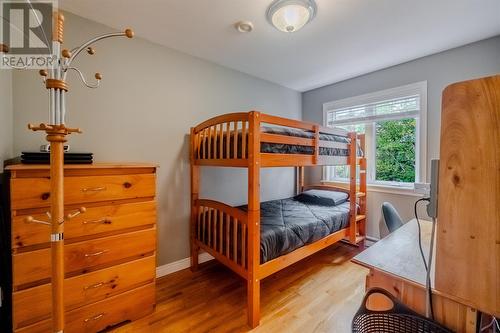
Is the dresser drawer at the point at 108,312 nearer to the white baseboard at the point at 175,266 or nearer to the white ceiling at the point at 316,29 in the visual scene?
the white baseboard at the point at 175,266

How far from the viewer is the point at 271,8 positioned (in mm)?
1649

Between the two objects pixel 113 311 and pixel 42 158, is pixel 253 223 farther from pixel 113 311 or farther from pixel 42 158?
pixel 42 158

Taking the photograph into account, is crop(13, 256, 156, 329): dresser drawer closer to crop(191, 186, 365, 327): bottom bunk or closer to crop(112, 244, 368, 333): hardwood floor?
crop(112, 244, 368, 333): hardwood floor

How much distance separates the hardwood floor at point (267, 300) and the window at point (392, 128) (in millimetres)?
1398

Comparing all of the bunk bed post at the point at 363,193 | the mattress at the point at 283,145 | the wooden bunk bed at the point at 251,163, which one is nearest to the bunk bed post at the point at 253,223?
the wooden bunk bed at the point at 251,163

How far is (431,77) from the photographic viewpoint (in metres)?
2.48

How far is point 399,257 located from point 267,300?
1.20m

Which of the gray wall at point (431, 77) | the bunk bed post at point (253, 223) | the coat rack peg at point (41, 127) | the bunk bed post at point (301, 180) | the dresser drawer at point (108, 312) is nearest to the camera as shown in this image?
the coat rack peg at point (41, 127)

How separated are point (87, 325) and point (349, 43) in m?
3.20

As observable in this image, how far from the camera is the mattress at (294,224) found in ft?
5.94

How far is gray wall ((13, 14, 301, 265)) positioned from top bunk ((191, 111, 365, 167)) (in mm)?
320

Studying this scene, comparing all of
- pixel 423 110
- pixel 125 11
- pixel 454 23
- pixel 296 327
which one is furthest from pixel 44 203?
pixel 423 110

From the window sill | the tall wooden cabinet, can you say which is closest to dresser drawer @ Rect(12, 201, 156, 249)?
the tall wooden cabinet

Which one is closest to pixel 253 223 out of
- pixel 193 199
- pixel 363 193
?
pixel 193 199
